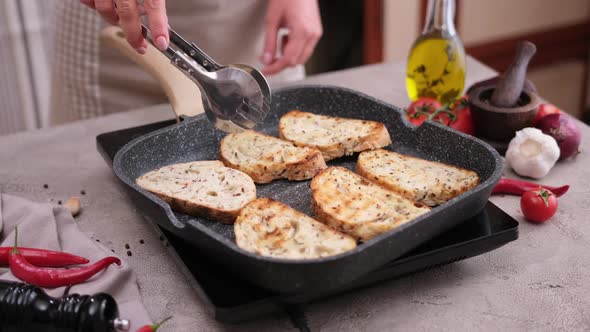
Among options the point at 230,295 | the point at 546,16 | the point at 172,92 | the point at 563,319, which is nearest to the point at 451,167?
the point at 563,319

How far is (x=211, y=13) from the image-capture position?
2604 millimetres

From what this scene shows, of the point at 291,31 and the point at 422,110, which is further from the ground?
the point at 291,31

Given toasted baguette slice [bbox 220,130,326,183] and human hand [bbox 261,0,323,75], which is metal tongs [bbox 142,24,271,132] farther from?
human hand [bbox 261,0,323,75]

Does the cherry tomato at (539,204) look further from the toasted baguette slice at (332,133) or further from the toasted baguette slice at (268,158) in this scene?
the toasted baguette slice at (268,158)

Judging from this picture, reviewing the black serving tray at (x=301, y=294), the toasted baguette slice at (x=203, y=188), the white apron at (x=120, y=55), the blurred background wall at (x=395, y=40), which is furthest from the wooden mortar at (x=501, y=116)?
the blurred background wall at (x=395, y=40)

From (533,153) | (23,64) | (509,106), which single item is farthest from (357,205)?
(23,64)

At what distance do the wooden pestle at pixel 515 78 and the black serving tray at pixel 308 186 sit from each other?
35cm

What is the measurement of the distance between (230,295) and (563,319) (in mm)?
684

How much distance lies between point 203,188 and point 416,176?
0.53 m

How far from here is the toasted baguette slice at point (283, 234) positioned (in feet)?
4.55

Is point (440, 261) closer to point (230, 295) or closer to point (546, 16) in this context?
point (230, 295)

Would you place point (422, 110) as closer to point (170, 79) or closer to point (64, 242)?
point (170, 79)

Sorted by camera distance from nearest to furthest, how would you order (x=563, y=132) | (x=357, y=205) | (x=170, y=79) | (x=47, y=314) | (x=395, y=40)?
(x=47, y=314)
(x=357, y=205)
(x=563, y=132)
(x=170, y=79)
(x=395, y=40)

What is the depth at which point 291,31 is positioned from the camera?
241 cm
